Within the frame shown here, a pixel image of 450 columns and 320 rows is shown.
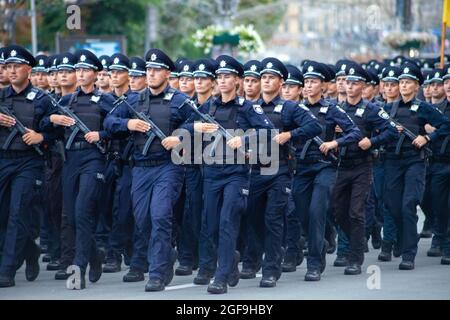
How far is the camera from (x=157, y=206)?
14.0 meters

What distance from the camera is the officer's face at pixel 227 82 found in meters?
14.3

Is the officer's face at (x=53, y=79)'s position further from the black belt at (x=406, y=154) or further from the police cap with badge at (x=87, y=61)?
the black belt at (x=406, y=154)

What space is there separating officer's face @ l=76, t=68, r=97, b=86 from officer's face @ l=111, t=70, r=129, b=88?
2.92 ft

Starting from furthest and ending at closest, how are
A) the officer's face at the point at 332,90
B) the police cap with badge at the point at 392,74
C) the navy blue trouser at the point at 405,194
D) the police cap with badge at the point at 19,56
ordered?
the officer's face at the point at 332,90 → the police cap with badge at the point at 392,74 → the navy blue trouser at the point at 405,194 → the police cap with badge at the point at 19,56

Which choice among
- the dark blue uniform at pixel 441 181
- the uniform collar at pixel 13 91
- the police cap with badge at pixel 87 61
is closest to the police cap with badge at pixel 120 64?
the police cap with badge at pixel 87 61

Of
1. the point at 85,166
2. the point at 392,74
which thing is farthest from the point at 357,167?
the point at 85,166

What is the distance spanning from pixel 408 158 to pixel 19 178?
4498 millimetres

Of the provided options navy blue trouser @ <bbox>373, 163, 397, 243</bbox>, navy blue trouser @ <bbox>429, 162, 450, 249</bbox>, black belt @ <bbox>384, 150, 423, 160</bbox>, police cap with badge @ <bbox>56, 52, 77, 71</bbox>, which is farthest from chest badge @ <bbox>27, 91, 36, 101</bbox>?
navy blue trouser @ <bbox>429, 162, 450, 249</bbox>

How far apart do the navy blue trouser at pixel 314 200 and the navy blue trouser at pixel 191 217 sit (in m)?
1.01

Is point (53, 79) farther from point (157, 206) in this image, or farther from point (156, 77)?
point (157, 206)

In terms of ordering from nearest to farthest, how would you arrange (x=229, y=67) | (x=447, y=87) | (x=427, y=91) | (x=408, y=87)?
(x=229, y=67) → (x=408, y=87) → (x=447, y=87) → (x=427, y=91)

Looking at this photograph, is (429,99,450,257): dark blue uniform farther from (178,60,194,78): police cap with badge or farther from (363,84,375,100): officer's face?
(178,60,194,78): police cap with badge

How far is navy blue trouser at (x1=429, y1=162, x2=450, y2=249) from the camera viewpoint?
1744cm

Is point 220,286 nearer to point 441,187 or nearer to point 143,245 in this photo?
point 143,245
